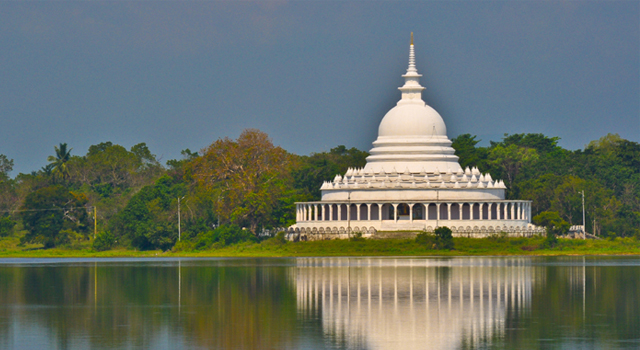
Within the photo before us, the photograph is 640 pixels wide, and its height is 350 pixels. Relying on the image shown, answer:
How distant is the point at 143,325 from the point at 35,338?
132 inches

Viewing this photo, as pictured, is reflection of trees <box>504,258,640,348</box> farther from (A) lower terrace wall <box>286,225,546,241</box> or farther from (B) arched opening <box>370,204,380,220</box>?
(B) arched opening <box>370,204,380,220</box>

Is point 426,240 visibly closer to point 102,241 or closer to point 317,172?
point 317,172

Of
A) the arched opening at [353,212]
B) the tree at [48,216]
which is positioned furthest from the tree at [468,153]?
the tree at [48,216]

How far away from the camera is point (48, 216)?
92000 millimetres

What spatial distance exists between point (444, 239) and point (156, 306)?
40.8 metres

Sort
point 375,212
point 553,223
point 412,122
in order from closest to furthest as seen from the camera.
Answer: point 553,223 < point 375,212 < point 412,122

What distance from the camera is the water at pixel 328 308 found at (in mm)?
26875

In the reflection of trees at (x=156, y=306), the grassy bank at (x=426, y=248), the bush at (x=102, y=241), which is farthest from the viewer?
the bush at (x=102, y=241)

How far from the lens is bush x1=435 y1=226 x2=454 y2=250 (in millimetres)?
73938

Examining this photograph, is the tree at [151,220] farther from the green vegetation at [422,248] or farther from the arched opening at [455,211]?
the arched opening at [455,211]

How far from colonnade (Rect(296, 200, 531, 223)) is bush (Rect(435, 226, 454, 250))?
572 centimetres

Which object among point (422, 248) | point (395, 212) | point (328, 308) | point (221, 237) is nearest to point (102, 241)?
point (221, 237)

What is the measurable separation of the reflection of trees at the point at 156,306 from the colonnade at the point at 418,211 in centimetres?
2767

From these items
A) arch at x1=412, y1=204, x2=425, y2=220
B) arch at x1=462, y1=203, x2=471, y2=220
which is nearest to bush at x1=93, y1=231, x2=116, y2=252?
arch at x1=412, y1=204, x2=425, y2=220
